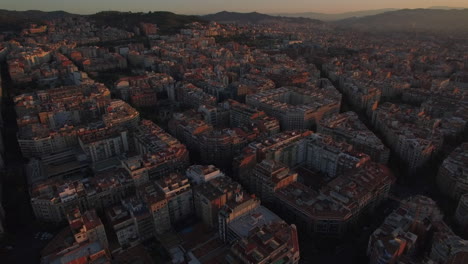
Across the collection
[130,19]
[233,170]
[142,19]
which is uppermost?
[130,19]

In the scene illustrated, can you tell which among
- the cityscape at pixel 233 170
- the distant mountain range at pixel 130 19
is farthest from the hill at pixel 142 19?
the cityscape at pixel 233 170

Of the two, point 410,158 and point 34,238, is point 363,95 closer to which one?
point 410,158

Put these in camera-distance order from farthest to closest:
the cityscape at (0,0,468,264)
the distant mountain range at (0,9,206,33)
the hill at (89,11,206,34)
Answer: the hill at (89,11,206,34) < the distant mountain range at (0,9,206,33) < the cityscape at (0,0,468,264)

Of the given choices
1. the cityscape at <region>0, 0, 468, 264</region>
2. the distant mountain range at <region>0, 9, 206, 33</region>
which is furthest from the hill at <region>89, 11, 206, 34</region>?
the cityscape at <region>0, 0, 468, 264</region>

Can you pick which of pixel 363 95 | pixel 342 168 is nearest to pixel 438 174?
pixel 342 168

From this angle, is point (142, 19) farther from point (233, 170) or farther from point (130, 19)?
point (233, 170)

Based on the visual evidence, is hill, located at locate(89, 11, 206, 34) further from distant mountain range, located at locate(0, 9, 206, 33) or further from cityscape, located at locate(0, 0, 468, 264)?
cityscape, located at locate(0, 0, 468, 264)

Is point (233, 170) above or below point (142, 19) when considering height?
below

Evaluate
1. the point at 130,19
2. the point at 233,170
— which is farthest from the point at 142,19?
the point at 233,170

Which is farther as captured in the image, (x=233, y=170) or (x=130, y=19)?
(x=130, y=19)
